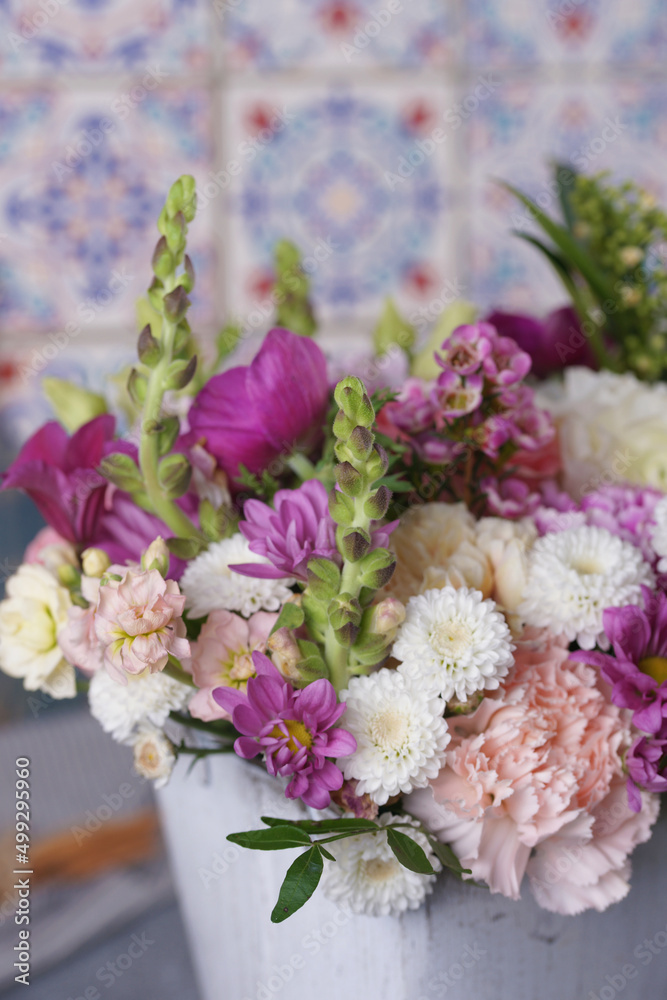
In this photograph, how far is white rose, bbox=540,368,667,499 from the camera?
453 mm

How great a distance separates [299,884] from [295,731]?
5 cm

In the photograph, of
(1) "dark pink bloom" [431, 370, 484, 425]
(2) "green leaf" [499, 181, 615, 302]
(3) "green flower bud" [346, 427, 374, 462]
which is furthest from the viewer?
(2) "green leaf" [499, 181, 615, 302]

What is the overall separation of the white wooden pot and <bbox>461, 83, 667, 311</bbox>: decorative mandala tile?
0.98 meters

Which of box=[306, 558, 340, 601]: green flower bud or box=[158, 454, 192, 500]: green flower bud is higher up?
box=[158, 454, 192, 500]: green flower bud

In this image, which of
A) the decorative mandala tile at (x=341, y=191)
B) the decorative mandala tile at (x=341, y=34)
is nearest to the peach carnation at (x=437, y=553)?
the decorative mandala tile at (x=341, y=191)

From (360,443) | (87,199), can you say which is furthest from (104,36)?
(360,443)

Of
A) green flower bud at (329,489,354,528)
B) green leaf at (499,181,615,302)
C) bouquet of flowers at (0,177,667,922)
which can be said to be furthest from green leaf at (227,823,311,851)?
green leaf at (499,181,615,302)

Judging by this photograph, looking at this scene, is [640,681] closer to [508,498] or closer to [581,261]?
[508,498]

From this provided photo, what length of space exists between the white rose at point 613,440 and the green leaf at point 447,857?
0.21 metres

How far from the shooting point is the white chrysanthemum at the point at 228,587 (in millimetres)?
350

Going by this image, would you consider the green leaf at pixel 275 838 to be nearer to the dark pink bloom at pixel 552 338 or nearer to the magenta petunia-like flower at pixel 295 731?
the magenta petunia-like flower at pixel 295 731

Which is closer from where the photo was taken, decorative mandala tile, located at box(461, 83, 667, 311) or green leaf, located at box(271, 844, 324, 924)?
green leaf, located at box(271, 844, 324, 924)

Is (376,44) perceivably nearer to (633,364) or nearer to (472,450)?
(633,364)

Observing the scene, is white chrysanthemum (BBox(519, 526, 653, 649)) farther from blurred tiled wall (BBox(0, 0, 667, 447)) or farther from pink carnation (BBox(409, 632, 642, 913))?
blurred tiled wall (BBox(0, 0, 667, 447))
